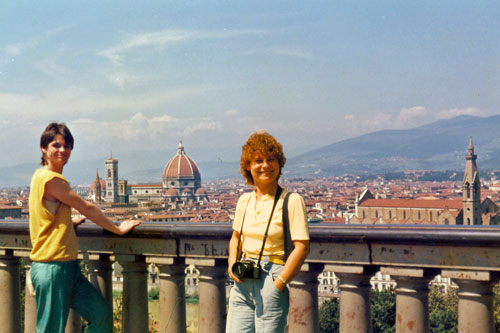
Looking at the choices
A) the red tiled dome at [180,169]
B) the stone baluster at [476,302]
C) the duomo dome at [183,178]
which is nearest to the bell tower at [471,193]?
the duomo dome at [183,178]

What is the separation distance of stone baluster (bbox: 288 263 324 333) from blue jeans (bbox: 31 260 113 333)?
948mm

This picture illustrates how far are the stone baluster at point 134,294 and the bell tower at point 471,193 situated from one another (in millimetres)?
90282

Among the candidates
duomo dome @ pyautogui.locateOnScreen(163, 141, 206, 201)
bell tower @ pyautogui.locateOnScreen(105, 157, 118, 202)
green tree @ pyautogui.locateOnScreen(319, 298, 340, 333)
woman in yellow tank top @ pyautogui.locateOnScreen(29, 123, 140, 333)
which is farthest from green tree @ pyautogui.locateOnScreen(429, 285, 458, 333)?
Answer: duomo dome @ pyautogui.locateOnScreen(163, 141, 206, 201)

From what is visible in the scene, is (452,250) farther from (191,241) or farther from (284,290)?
(191,241)

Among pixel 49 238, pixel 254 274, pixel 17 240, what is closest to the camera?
pixel 254 274

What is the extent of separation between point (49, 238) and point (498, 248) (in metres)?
1.90

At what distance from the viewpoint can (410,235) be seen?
2.77 meters

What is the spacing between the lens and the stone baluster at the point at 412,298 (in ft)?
9.17

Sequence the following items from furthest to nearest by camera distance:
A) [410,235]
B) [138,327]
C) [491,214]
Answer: [491,214]
[138,327]
[410,235]

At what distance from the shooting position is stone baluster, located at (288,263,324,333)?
2.97 m

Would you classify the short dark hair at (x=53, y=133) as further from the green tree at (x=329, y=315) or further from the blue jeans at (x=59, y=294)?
the green tree at (x=329, y=315)

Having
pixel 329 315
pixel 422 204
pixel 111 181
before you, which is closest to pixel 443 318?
pixel 329 315

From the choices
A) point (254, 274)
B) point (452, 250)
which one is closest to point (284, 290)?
point (254, 274)

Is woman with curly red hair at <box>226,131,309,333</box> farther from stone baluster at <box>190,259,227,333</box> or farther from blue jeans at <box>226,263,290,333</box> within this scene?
stone baluster at <box>190,259,227,333</box>
